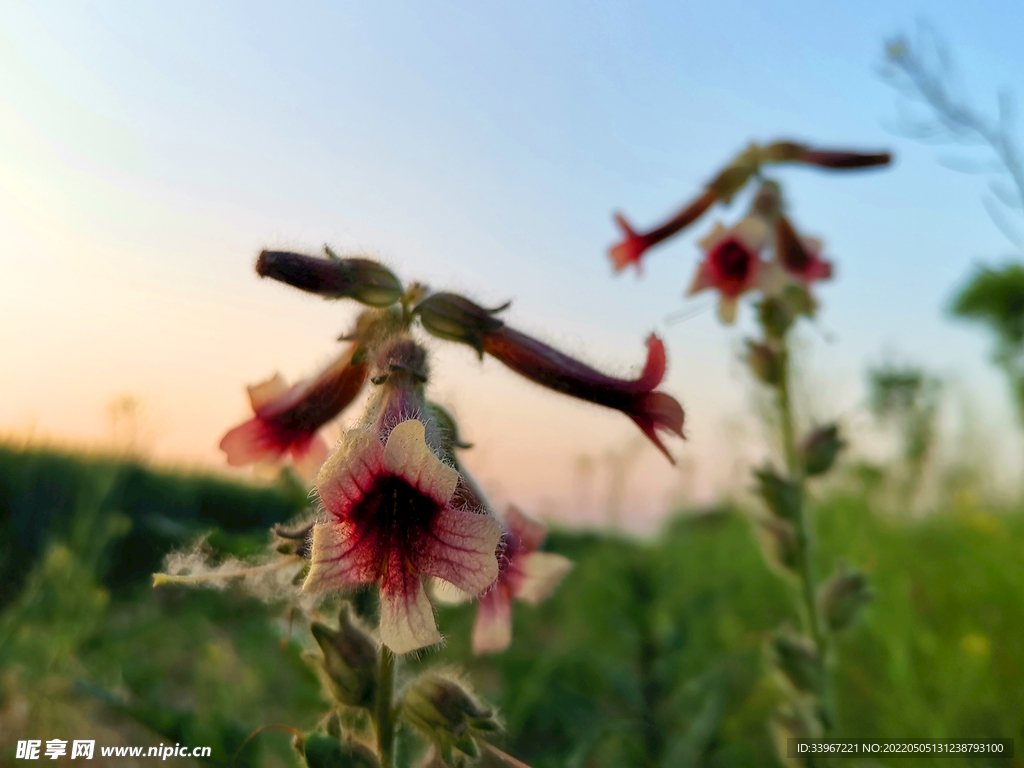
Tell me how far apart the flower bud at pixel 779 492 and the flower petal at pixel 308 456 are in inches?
32.0

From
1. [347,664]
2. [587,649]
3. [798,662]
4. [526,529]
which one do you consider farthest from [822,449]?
[587,649]

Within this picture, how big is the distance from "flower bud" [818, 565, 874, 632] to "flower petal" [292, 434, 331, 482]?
945mm

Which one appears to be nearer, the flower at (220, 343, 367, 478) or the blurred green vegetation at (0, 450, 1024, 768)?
the flower at (220, 343, 367, 478)

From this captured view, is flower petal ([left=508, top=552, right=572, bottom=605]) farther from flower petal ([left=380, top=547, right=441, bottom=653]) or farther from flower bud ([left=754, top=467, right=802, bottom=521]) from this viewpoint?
flower bud ([left=754, top=467, right=802, bottom=521])

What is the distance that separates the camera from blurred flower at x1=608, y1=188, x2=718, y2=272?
4.49 ft

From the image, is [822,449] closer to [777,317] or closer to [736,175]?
[777,317]

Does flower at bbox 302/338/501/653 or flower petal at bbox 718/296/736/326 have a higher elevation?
flower petal at bbox 718/296/736/326

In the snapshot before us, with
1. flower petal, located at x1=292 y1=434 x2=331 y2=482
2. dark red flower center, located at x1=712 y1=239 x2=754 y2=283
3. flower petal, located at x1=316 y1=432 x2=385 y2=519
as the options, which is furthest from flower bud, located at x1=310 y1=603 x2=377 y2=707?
dark red flower center, located at x1=712 y1=239 x2=754 y2=283

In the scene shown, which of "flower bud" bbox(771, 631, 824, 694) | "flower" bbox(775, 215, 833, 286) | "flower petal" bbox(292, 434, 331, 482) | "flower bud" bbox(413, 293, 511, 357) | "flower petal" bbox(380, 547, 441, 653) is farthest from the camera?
"flower" bbox(775, 215, 833, 286)

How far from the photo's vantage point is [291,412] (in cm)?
70

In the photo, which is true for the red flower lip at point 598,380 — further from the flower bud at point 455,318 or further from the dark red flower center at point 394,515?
the dark red flower center at point 394,515

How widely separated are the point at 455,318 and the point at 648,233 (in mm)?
875

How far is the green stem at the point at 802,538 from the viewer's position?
1.16 meters

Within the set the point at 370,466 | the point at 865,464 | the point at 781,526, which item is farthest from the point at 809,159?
the point at 865,464
